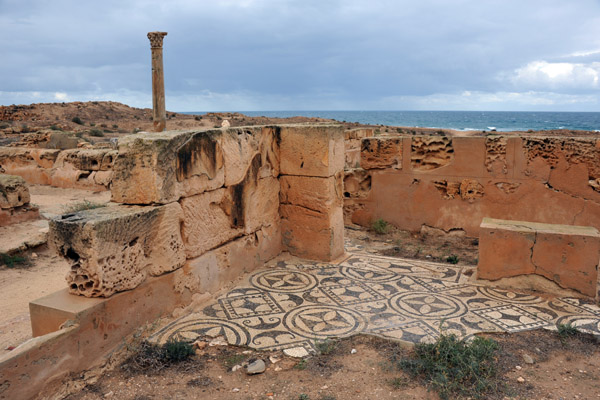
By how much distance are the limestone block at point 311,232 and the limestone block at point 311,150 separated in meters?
0.50

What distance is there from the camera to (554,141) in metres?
6.43

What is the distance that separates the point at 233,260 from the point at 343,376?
208cm

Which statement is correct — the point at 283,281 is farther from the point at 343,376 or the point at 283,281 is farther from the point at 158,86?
the point at 158,86

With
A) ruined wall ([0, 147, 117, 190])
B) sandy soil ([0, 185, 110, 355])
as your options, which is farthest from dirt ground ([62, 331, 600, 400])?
ruined wall ([0, 147, 117, 190])

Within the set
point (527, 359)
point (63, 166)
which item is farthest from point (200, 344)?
point (63, 166)

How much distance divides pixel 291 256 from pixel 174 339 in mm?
2449

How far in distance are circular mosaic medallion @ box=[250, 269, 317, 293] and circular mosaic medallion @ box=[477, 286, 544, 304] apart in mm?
1812

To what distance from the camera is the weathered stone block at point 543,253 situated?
4.45 metres

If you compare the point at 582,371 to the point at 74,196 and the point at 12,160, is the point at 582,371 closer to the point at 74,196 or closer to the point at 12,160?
the point at 74,196

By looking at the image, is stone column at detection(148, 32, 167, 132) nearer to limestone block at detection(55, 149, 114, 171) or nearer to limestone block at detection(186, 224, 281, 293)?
limestone block at detection(55, 149, 114, 171)

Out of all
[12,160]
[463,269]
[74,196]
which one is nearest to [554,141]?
[463,269]

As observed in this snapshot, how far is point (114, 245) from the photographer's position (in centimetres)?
336

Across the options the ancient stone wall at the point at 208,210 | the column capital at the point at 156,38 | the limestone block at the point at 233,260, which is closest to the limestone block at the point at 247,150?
the ancient stone wall at the point at 208,210

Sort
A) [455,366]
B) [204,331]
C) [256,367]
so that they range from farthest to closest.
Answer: [204,331] → [256,367] → [455,366]
